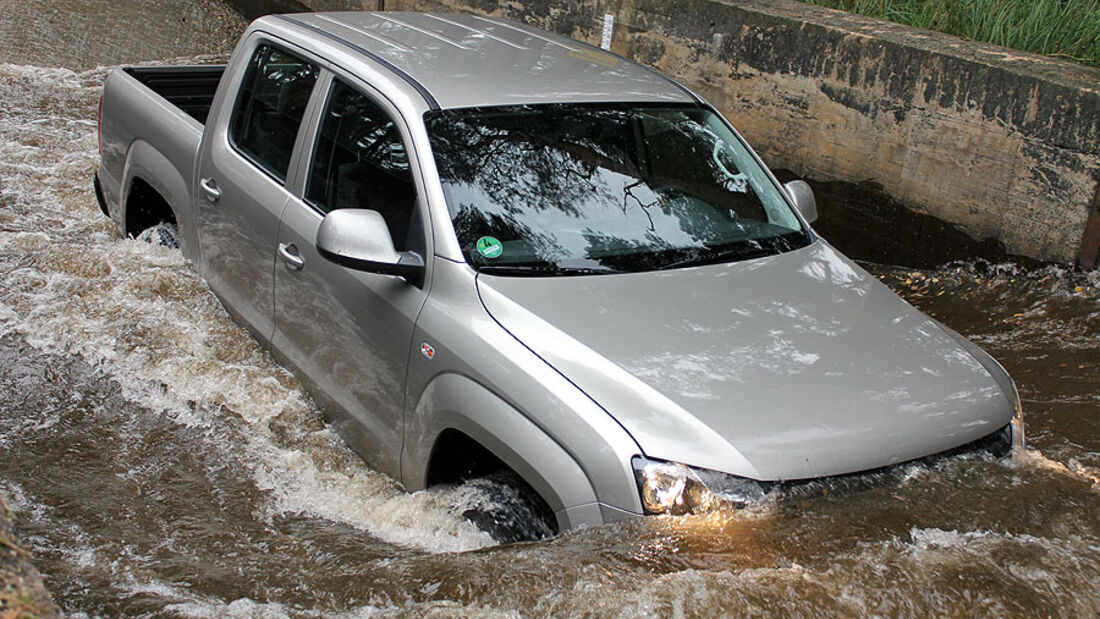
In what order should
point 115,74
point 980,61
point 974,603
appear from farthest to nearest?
point 980,61 → point 115,74 → point 974,603

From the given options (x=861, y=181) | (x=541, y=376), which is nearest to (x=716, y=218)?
(x=541, y=376)

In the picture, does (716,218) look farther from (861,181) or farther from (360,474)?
(861,181)

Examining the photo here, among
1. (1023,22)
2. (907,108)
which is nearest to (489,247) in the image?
(907,108)

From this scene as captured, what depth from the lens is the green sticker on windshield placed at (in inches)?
153

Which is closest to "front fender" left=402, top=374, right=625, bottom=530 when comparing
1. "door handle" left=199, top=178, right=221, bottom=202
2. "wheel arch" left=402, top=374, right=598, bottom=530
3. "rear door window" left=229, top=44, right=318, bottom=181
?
"wheel arch" left=402, top=374, right=598, bottom=530

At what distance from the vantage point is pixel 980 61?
6992mm

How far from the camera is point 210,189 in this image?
5.12 meters

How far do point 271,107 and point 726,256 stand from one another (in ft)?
6.97

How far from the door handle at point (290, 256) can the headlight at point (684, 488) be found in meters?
1.91

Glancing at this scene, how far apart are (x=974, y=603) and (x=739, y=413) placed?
81cm

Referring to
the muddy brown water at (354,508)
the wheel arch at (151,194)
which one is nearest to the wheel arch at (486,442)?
the muddy brown water at (354,508)

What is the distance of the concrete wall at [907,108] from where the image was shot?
265 inches

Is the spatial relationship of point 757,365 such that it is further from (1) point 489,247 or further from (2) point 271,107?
(2) point 271,107

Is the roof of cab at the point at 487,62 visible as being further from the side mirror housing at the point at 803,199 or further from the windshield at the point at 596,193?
the side mirror housing at the point at 803,199
